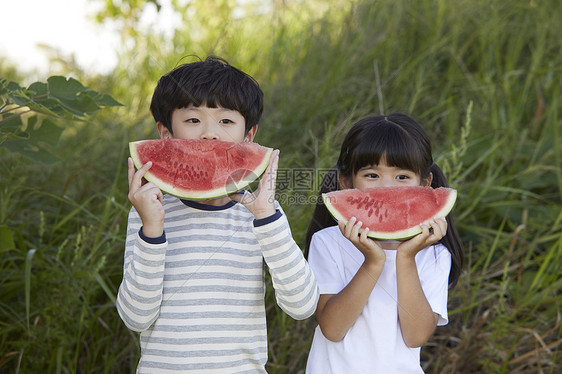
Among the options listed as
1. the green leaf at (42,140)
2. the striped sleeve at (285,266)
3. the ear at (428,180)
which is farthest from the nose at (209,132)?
the ear at (428,180)

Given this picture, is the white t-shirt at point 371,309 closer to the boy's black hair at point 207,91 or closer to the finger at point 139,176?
the boy's black hair at point 207,91

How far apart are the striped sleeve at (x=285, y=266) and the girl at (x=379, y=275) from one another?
15 centimetres

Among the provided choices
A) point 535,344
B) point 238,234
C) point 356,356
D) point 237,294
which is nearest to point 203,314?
point 237,294

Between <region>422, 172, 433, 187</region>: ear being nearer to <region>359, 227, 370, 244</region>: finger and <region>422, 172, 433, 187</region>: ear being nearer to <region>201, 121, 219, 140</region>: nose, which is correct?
<region>359, 227, 370, 244</region>: finger

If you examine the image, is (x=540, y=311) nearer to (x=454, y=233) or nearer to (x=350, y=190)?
(x=454, y=233)

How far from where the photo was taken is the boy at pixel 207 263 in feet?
5.17

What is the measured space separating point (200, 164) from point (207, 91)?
242mm

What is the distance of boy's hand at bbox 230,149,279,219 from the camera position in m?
1.58

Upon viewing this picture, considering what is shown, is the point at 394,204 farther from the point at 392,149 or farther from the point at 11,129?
the point at 11,129

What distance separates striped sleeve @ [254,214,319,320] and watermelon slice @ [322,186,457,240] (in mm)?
296

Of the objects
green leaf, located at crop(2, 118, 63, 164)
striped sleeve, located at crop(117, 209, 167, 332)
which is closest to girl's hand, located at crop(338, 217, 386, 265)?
striped sleeve, located at crop(117, 209, 167, 332)

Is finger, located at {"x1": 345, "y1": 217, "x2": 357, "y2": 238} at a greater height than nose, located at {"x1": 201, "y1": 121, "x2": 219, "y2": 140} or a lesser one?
lesser

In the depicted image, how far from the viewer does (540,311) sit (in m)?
2.84

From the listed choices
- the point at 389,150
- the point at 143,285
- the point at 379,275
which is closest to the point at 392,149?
the point at 389,150
